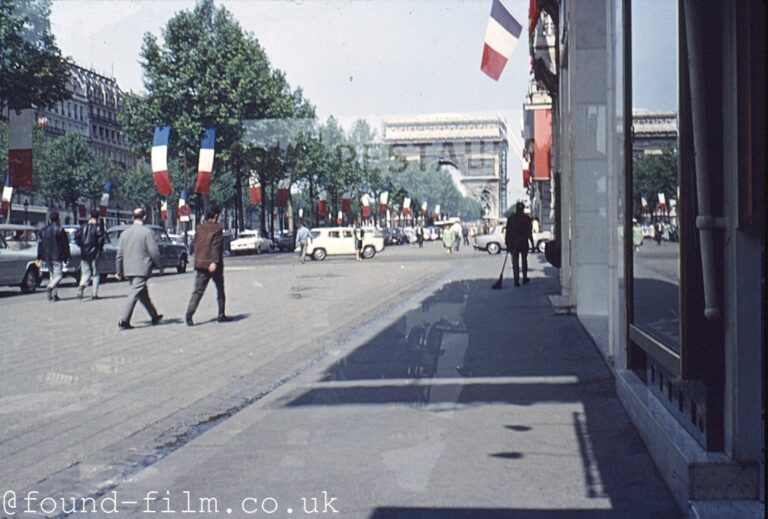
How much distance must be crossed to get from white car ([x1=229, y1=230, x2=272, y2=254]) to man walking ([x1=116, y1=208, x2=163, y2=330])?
51.2 m

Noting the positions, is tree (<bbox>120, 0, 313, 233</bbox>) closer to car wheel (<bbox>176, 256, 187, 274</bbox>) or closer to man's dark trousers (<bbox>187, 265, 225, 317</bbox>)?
car wheel (<bbox>176, 256, 187, 274</bbox>)

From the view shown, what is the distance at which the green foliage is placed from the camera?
5301 millimetres

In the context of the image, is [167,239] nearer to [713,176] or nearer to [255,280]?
[255,280]

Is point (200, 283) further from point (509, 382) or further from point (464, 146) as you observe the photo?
point (464, 146)

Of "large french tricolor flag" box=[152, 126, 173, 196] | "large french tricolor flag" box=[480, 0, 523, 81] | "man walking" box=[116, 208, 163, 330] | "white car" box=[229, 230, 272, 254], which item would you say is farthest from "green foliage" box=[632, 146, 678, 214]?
"white car" box=[229, 230, 272, 254]

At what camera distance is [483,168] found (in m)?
164

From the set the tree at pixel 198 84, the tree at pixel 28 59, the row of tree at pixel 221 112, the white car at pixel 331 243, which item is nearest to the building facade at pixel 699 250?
the tree at pixel 28 59

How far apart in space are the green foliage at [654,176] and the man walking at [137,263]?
937 centimetres

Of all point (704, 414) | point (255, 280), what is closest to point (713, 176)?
point (704, 414)

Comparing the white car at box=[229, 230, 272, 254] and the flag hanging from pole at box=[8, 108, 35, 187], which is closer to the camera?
the flag hanging from pole at box=[8, 108, 35, 187]

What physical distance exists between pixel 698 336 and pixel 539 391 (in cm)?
365

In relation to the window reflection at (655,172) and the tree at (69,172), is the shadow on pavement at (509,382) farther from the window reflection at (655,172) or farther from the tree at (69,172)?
the tree at (69,172)

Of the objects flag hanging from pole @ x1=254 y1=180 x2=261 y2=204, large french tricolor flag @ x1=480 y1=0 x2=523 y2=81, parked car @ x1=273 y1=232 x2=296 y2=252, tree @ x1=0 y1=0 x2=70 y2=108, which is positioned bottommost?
parked car @ x1=273 y1=232 x2=296 y2=252

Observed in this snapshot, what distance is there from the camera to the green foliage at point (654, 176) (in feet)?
17.4
